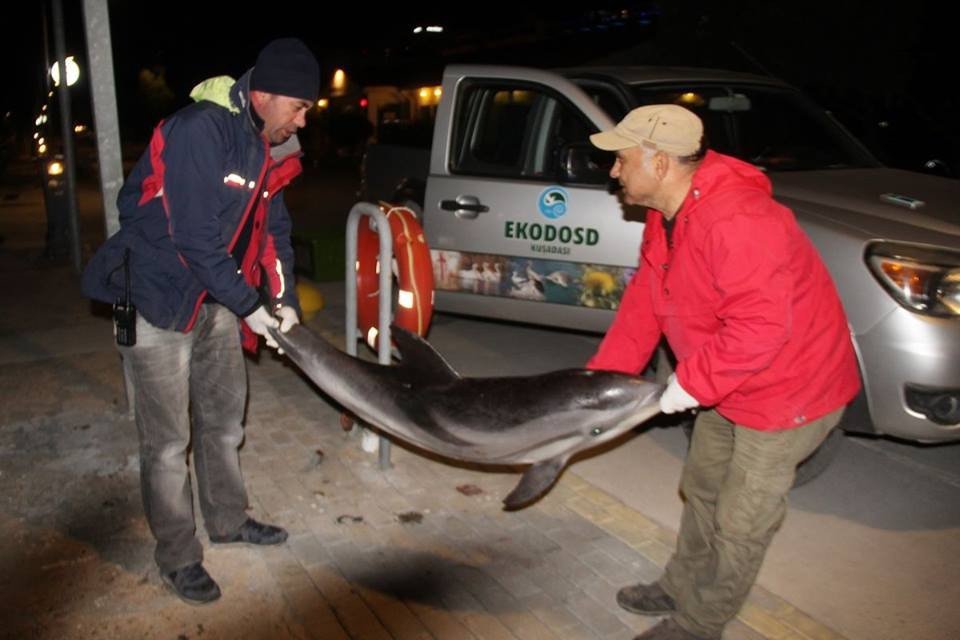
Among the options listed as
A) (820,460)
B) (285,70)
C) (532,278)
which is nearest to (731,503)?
(820,460)

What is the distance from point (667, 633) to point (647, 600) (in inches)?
9.7

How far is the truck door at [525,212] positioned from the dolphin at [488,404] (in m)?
2.49

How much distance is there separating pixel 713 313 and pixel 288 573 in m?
2.13

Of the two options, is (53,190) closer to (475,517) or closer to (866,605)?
(475,517)

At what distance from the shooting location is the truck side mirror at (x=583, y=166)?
5.34 m

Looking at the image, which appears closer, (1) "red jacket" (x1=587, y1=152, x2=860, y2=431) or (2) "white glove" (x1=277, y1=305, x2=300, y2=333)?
(1) "red jacket" (x1=587, y1=152, x2=860, y2=431)

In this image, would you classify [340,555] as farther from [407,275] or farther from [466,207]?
[466,207]

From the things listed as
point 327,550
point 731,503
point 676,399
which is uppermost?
point 676,399

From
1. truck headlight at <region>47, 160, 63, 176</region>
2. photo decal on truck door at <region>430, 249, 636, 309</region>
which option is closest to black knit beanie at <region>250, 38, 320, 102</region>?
photo decal on truck door at <region>430, 249, 636, 309</region>

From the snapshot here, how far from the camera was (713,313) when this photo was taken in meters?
→ 2.84

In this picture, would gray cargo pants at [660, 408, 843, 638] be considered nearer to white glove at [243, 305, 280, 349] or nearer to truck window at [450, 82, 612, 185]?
white glove at [243, 305, 280, 349]

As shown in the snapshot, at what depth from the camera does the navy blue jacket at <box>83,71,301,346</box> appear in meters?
2.98

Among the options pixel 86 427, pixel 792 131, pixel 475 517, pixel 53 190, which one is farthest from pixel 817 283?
pixel 53 190

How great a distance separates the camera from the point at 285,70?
10.1 feet
